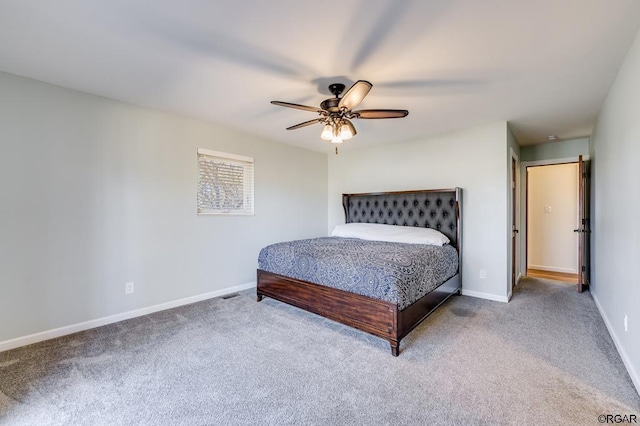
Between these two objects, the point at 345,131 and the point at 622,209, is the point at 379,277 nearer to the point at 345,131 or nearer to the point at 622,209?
the point at 345,131

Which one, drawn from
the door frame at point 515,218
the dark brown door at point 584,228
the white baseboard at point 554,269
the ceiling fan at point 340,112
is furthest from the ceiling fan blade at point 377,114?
the white baseboard at point 554,269

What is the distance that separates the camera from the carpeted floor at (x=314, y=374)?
1501mm

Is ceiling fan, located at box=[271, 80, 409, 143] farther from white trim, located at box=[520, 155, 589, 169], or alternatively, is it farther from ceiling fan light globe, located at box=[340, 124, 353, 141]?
white trim, located at box=[520, 155, 589, 169]

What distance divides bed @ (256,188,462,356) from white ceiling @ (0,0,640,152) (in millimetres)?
1473

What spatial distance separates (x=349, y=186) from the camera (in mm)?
4812

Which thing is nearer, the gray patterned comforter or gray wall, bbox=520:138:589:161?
the gray patterned comforter

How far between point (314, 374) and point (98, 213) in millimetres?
2445

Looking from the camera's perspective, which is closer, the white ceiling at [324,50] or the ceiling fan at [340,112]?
the white ceiling at [324,50]

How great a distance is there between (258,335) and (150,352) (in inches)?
32.5

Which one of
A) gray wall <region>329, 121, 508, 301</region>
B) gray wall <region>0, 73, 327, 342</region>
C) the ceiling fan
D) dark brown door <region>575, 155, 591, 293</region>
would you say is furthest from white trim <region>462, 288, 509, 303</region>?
gray wall <region>0, 73, 327, 342</region>

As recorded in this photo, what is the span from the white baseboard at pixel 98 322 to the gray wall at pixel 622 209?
12.2 feet

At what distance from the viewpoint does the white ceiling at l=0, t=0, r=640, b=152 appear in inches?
59.0

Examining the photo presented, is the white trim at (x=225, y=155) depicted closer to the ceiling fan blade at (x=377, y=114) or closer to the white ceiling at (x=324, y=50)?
the white ceiling at (x=324, y=50)

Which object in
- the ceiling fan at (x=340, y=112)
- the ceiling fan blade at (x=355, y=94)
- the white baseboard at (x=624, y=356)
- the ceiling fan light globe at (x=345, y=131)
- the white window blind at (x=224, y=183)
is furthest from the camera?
the white window blind at (x=224, y=183)
